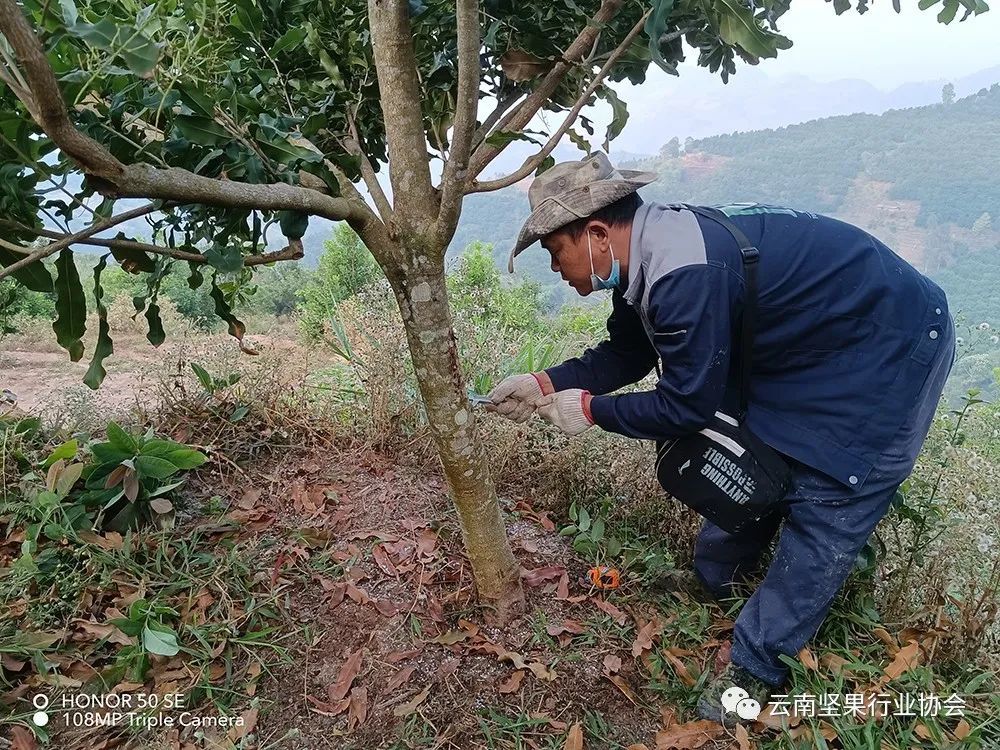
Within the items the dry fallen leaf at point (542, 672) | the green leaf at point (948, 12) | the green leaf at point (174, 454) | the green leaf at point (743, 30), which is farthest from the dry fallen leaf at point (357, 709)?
the green leaf at point (948, 12)

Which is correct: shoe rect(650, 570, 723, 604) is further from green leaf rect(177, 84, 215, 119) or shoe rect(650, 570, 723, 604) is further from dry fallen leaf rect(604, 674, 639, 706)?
green leaf rect(177, 84, 215, 119)

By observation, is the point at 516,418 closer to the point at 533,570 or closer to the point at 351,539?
the point at 533,570

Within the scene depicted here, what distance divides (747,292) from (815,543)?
0.80 m

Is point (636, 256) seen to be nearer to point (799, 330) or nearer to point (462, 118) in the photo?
point (799, 330)

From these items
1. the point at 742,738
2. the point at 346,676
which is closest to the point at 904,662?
the point at 742,738

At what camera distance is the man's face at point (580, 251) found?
5.73ft

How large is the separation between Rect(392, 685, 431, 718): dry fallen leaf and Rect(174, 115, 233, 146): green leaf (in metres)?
1.57

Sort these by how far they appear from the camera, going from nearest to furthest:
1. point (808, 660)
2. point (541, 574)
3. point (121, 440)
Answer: point (808, 660) < point (121, 440) < point (541, 574)

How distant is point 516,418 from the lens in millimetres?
2174

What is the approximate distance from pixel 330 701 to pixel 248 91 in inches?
68.6

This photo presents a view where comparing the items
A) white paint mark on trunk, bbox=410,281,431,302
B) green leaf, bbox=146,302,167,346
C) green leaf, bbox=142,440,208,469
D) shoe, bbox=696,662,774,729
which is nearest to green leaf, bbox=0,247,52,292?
green leaf, bbox=146,302,167,346

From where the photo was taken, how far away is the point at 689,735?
5.57 feet

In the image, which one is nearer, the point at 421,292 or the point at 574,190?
the point at 421,292

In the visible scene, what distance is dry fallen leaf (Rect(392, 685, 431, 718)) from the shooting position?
165 cm
